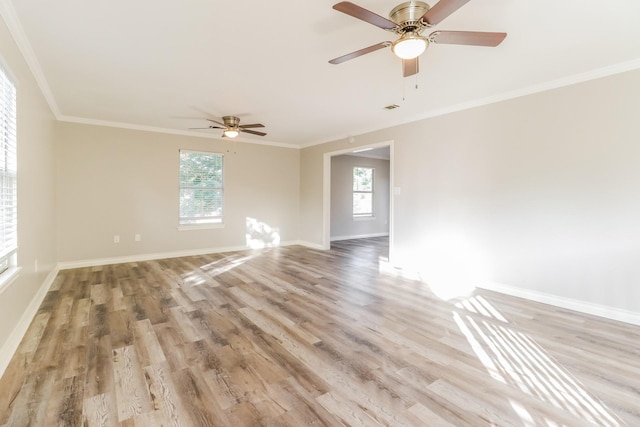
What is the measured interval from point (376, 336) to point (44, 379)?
91.4 inches

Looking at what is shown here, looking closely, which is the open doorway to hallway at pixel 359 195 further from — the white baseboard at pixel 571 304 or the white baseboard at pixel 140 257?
the white baseboard at pixel 571 304

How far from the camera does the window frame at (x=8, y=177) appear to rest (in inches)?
85.2

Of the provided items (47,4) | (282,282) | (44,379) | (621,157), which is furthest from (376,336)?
(47,4)

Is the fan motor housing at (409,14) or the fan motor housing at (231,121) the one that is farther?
the fan motor housing at (231,121)

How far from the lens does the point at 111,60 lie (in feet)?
9.37

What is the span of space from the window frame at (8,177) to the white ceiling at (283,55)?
19.1 inches

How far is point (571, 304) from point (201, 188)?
6084mm

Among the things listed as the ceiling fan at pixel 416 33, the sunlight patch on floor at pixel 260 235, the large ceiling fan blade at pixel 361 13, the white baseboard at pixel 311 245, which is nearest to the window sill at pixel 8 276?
the large ceiling fan blade at pixel 361 13

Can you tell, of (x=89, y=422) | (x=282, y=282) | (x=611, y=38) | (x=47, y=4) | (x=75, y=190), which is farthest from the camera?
(x=75, y=190)

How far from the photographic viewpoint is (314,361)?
213cm

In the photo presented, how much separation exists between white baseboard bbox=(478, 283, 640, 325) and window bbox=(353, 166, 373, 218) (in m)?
5.00

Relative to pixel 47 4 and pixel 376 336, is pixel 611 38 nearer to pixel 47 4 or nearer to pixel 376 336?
pixel 376 336

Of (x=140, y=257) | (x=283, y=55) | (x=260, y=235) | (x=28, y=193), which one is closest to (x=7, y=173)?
(x=28, y=193)

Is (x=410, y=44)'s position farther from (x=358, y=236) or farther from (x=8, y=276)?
(x=358, y=236)
